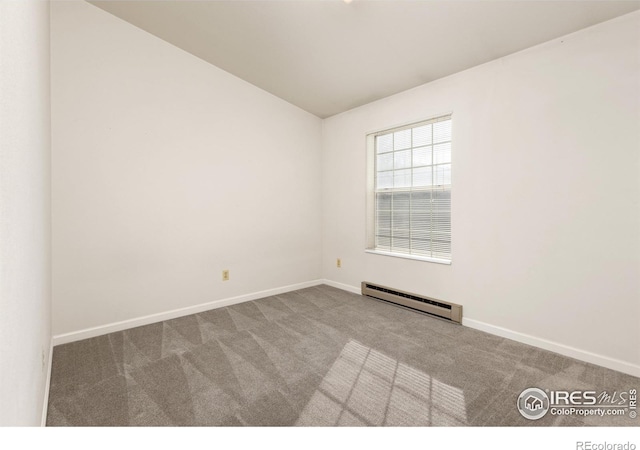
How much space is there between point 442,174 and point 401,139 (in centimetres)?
70

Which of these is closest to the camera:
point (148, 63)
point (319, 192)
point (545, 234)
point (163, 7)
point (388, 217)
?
point (545, 234)

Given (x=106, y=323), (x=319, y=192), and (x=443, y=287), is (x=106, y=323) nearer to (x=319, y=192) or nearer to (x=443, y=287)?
(x=319, y=192)

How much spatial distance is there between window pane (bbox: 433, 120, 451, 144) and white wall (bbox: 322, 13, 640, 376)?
0.14m

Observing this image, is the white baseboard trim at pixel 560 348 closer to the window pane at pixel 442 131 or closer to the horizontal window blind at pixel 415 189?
the horizontal window blind at pixel 415 189

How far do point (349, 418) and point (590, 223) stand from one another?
2.16 meters

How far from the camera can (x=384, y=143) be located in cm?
379

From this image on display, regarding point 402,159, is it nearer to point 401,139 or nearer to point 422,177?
point 401,139

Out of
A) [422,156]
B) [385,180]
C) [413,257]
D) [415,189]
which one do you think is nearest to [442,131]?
[422,156]

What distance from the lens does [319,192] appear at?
4.49 metres

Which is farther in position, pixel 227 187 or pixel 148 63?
pixel 227 187

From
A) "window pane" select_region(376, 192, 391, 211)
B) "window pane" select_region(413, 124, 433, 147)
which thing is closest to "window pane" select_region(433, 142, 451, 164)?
"window pane" select_region(413, 124, 433, 147)

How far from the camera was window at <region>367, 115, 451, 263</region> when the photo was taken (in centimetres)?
319
